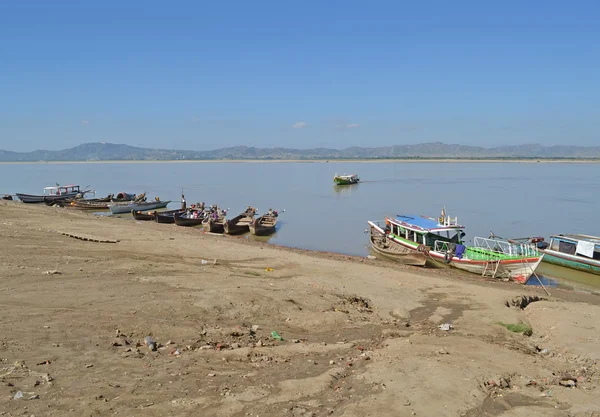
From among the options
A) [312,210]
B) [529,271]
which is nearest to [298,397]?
[529,271]

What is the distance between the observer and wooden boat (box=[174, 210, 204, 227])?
38344mm

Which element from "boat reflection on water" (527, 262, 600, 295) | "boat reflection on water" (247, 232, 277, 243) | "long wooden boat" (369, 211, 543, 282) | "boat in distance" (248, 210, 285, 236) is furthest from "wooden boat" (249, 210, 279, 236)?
"boat reflection on water" (527, 262, 600, 295)

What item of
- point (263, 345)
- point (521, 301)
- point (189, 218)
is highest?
point (263, 345)

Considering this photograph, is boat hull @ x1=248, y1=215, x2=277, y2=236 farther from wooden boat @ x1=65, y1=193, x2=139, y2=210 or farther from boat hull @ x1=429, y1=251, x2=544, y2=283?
wooden boat @ x1=65, y1=193, x2=139, y2=210

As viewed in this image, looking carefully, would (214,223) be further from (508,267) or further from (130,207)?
(508,267)

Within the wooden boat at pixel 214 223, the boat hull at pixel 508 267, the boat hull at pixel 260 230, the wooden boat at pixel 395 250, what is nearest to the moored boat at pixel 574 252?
the boat hull at pixel 508 267

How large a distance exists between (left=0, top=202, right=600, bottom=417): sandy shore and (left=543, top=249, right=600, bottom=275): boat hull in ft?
33.4

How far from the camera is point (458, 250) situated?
84.3ft

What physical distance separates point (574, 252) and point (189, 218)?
27357 mm

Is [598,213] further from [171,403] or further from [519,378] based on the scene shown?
[171,403]

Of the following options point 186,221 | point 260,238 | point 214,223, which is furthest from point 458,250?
point 186,221

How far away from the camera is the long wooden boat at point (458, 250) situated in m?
22.8

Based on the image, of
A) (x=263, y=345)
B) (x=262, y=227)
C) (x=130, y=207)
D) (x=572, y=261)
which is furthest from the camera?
(x=130, y=207)

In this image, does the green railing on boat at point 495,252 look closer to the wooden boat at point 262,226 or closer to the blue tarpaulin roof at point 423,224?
the blue tarpaulin roof at point 423,224
